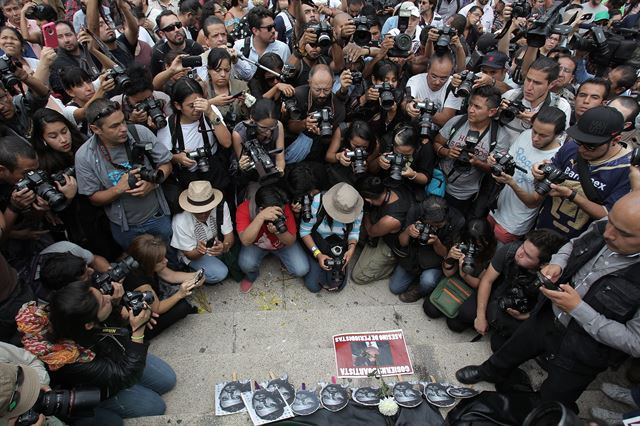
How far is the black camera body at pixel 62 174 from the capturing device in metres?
2.99

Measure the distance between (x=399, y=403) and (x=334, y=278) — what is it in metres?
1.39

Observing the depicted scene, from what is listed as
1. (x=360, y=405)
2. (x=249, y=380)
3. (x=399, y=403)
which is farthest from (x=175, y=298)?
(x=399, y=403)

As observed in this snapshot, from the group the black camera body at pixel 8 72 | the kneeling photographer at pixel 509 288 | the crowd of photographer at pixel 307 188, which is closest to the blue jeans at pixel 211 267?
the crowd of photographer at pixel 307 188

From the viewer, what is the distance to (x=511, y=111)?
3557 millimetres

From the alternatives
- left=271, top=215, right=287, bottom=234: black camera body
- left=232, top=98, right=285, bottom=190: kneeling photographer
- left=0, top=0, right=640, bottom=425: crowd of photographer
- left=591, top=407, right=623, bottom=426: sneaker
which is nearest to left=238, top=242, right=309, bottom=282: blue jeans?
left=0, top=0, right=640, bottom=425: crowd of photographer

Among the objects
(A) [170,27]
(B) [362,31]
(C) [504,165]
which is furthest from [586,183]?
(A) [170,27]

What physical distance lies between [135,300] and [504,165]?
288 centimetres

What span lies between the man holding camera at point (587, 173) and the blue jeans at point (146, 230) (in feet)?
9.77

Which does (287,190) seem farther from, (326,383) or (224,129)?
(326,383)

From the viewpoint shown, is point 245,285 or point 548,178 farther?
point 245,285

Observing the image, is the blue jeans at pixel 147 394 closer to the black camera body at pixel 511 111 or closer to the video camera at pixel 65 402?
the video camera at pixel 65 402

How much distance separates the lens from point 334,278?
13.1 feet

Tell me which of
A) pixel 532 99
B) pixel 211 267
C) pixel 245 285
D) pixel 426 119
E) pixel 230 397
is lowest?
pixel 245 285

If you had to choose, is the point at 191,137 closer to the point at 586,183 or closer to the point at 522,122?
the point at 522,122
